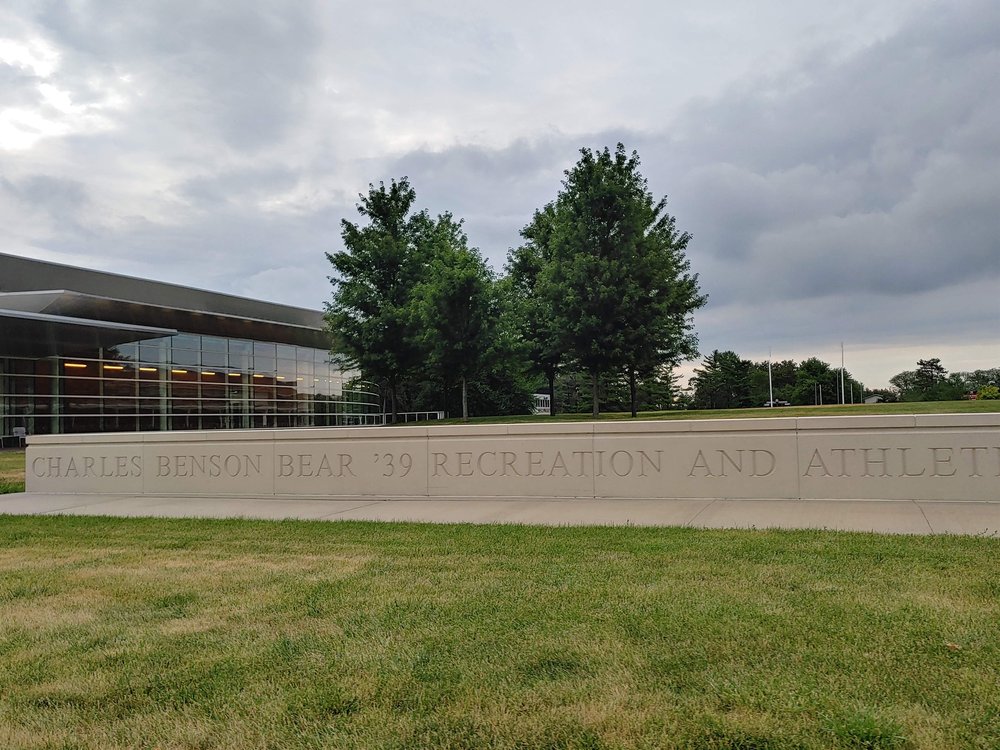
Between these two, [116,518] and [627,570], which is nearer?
[627,570]

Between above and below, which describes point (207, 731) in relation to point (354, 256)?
below

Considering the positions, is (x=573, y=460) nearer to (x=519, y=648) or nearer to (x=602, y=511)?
(x=602, y=511)

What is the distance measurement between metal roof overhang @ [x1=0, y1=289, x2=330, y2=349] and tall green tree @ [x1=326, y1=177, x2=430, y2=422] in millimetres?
4800

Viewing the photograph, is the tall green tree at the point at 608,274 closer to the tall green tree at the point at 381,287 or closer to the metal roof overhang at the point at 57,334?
the tall green tree at the point at 381,287

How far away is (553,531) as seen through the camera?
25.3 ft

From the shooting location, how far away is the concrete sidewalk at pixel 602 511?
7793 mm

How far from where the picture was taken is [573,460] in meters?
10.9

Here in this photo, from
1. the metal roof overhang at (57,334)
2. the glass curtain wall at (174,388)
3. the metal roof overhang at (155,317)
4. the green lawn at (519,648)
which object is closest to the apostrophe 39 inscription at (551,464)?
the green lawn at (519,648)

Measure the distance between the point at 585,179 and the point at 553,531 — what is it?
939 inches

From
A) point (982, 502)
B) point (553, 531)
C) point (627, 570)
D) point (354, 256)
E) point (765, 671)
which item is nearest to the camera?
point (765, 671)

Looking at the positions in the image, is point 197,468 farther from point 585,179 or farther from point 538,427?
point 585,179

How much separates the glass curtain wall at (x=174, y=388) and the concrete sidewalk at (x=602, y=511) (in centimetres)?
2124

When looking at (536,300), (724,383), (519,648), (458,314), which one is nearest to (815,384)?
(724,383)

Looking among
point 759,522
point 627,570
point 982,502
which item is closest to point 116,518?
point 627,570
